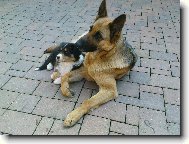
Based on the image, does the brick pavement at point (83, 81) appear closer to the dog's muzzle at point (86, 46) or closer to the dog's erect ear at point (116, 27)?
the dog's muzzle at point (86, 46)

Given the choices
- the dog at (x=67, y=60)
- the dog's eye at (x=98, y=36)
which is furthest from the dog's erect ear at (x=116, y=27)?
the dog at (x=67, y=60)

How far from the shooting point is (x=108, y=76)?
3.92 metres

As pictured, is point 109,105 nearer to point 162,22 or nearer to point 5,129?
point 5,129

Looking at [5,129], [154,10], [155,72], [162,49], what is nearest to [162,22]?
[154,10]

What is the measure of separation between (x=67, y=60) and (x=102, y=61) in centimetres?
65

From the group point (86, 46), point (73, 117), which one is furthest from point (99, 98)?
point (86, 46)

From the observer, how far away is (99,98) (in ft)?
12.2

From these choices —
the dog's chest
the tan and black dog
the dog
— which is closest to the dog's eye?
the tan and black dog

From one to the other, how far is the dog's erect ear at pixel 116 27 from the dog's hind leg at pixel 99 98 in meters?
0.65

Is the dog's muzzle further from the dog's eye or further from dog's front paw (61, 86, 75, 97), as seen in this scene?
dog's front paw (61, 86, 75, 97)

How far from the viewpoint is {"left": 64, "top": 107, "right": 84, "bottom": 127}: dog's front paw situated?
134 inches

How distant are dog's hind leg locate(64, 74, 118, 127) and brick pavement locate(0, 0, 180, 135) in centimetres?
9

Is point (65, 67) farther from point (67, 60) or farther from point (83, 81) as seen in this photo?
point (83, 81)

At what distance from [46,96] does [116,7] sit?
13.6 ft
